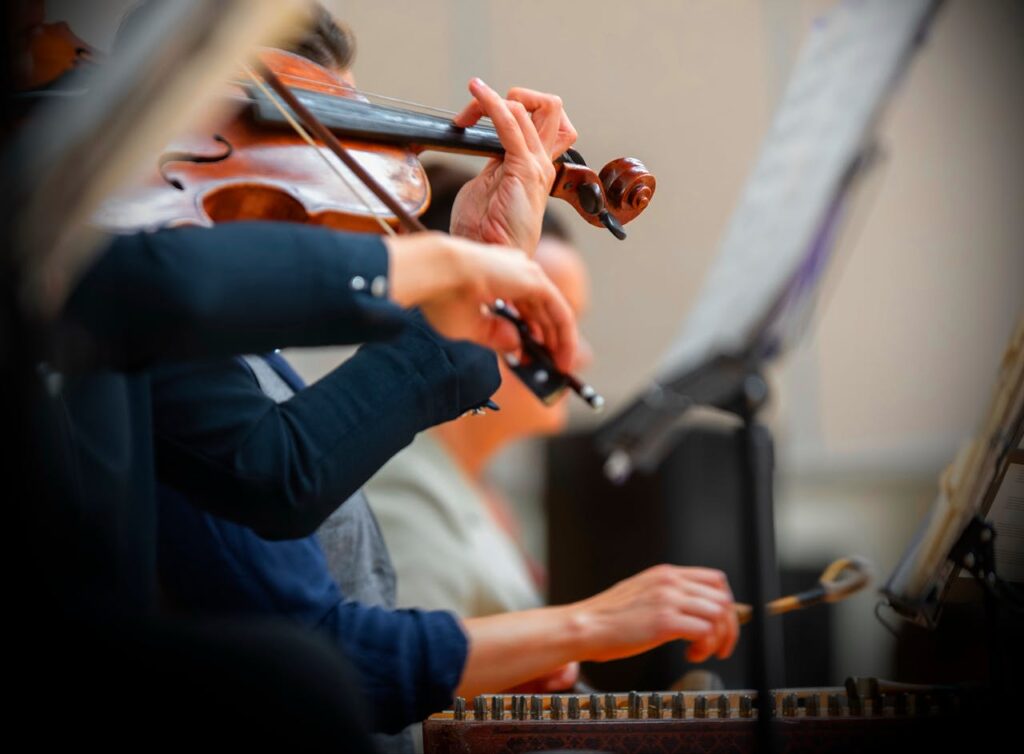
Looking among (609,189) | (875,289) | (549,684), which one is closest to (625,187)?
(609,189)

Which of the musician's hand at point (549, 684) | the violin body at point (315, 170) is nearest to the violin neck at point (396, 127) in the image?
the violin body at point (315, 170)

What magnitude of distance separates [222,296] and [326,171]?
0.30m

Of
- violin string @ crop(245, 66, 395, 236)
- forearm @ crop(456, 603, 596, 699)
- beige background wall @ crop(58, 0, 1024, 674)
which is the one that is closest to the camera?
violin string @ crop(245, 66, 395, 236)

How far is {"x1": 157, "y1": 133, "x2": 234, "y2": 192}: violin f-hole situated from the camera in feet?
2.69

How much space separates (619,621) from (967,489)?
1.04 ft

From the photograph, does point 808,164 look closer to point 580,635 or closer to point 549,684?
point 580,635

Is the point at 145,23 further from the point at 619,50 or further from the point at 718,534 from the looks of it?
the point at 718,534

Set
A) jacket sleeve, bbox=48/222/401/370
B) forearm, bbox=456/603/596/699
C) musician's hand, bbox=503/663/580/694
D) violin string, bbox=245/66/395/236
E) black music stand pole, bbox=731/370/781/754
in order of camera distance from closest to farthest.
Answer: jacket sleeve, bbox=48/222/401/370
black music stand pole, bbox=731/370/781/754
violin string, bbox=245/66/395/236
forearm, bbox=456/603/596/699
musician's hand, bbox=503/663/580/694

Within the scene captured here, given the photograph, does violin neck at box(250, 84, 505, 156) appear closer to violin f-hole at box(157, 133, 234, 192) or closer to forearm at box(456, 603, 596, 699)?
violin f-hole at box(157, 133, 234, 192)

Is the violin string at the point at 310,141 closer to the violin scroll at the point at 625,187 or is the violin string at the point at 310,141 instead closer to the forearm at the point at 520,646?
the violin scroll at the point at 625,187

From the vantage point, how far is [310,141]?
2.94ft

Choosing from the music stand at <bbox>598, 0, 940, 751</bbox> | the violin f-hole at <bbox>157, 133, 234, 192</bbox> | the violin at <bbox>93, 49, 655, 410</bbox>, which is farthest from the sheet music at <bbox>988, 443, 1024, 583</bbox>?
the violin f-hole at <bbox>157, 133, 234, 192</bbox>

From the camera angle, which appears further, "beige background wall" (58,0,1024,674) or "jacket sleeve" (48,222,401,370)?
"beige background wall" (58,0,1024,674)

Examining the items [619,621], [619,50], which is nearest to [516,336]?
[619,621]
